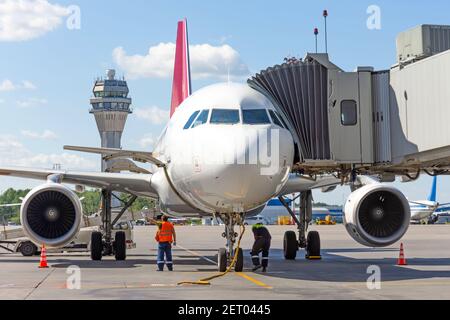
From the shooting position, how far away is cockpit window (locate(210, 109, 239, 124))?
1560 centimetres

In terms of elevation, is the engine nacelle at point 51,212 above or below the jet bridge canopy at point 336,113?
below

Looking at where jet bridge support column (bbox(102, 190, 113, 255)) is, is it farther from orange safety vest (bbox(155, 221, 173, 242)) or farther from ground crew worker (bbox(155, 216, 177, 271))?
orange safety vest (bbox(155, 221, 173, 242))

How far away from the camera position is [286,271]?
58.1ft

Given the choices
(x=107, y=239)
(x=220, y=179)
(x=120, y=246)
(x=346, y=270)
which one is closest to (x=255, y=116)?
(x=220, y=179)

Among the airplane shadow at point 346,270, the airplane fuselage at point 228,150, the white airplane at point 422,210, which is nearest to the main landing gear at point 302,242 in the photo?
the airplane shadow at point 346,270

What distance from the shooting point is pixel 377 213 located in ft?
56.5

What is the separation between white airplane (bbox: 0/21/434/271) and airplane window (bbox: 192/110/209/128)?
3cm

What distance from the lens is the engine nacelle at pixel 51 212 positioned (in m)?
19.1

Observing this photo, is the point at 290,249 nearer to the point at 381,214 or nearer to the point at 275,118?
the point at 381,214

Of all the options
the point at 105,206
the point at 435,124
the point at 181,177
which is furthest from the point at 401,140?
the point at 105,206

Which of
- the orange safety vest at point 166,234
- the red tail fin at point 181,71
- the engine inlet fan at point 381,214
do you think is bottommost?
the orange safety vest at point 166,234

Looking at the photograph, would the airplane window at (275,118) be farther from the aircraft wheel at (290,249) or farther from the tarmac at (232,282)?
the aircraft wheel at (290,249)

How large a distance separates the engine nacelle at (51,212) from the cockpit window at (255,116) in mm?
5613
